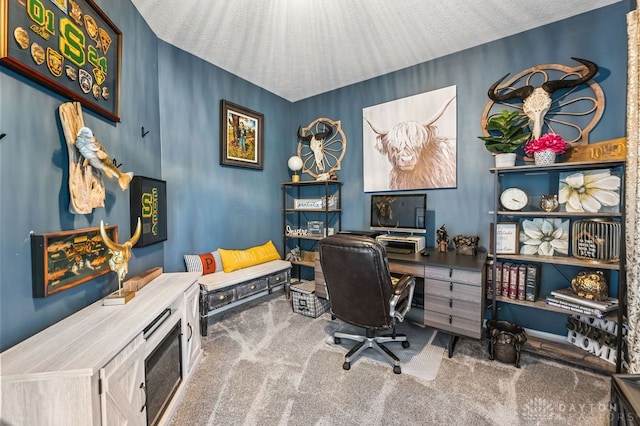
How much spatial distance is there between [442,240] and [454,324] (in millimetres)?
855

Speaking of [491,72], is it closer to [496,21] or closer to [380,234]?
[496,21]

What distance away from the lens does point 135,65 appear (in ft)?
6.89

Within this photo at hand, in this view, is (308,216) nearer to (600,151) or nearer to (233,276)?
(233,276)

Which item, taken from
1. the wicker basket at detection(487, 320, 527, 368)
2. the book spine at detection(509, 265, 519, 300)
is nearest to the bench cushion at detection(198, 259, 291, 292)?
the wicker basket at detection(487, 320, 527, 368)

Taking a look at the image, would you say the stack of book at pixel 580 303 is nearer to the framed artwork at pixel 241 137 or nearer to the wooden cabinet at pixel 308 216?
the wooden cabinet at pixel 308 216

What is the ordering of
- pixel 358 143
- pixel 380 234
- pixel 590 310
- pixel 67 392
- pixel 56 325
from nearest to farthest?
pixel 67 392, pixel 56 325, pixel 590 310, pixel 380 234, pixel 358 143

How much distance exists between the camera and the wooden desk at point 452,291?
78.0 inches

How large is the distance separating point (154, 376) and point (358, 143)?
3.11 meters

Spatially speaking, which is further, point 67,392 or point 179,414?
point 179,414

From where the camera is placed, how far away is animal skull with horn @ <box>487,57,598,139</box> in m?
2.06

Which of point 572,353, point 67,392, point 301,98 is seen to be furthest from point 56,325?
point 301,98

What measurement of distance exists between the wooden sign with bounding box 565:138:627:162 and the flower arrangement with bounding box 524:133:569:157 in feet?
0.41

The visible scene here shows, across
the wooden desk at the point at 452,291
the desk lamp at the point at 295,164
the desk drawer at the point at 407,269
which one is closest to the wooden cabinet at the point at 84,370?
the desk drawer at the point at 407,269

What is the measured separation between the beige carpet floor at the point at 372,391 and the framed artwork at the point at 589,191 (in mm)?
1278
